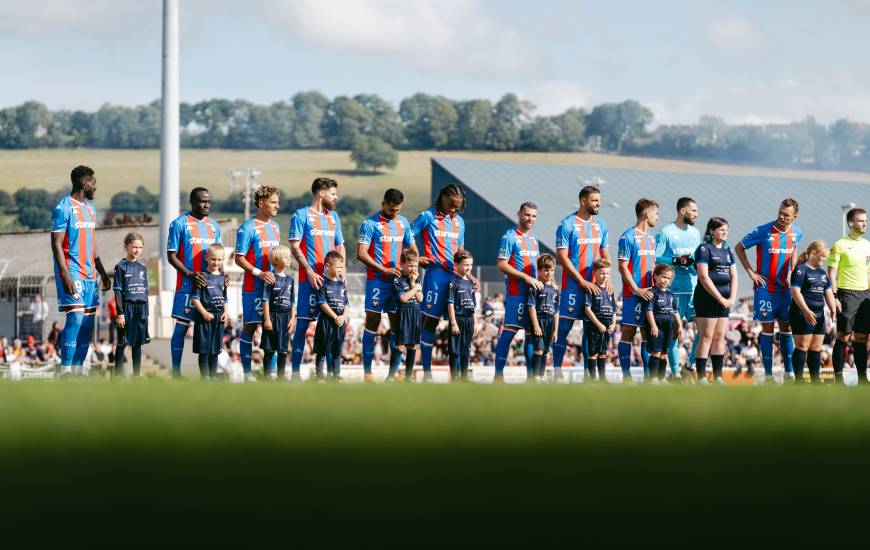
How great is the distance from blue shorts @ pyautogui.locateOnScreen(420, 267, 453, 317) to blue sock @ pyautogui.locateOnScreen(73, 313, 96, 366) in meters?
3.20

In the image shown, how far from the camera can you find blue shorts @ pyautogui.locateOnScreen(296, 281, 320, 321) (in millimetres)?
11875

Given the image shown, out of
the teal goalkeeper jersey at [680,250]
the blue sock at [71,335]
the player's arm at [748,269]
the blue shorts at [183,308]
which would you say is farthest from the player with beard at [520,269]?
the blue sock at [71,335]

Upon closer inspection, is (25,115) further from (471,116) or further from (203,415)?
(203,415)

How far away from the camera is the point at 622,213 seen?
66062mm

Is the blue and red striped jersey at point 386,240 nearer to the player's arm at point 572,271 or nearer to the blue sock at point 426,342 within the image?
the blue sock at point 426,342

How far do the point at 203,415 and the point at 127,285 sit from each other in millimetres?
9137

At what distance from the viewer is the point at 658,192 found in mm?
68812

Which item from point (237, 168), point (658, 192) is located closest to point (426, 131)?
point (237, 168)

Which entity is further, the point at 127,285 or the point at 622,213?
the point at 622,213

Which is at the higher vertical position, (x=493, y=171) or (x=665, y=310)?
(x=493, y=171)

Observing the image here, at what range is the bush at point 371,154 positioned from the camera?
158000 millimetres

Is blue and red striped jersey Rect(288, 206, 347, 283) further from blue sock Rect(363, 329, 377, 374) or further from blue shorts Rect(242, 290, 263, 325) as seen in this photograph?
blue sock Rect(363, 329, 377, 374)

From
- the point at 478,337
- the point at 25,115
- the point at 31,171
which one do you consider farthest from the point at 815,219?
the point at 25,115

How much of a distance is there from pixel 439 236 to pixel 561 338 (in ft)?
6.23
